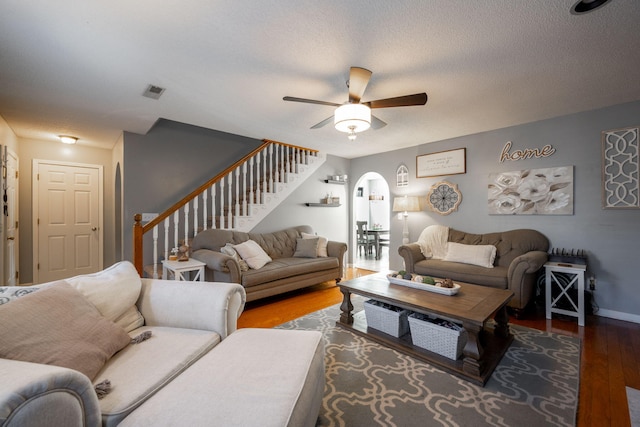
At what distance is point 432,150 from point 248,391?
4.48m

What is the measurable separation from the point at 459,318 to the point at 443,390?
47 centimetres

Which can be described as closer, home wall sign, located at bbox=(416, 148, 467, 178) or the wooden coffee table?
the wooden coffee table

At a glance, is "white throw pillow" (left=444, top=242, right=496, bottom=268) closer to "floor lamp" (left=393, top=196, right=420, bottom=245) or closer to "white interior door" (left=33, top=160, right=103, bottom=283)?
"floor lamp" (left=393, top=196, right=420, bottom=245)

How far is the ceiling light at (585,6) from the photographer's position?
1.54 metres

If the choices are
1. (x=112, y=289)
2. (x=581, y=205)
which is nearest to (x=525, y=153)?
Result: (x=581, y=205)

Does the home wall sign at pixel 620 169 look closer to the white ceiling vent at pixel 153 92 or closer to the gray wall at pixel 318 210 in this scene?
the gray wall at pixel 318 210

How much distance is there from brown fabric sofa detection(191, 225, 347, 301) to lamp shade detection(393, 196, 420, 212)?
4.00 ft

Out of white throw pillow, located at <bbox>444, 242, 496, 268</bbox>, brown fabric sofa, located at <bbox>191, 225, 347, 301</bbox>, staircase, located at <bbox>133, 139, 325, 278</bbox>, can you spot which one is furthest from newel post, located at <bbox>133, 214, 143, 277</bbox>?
white throw pillow, located at <bbox>444, 242, 496, 268</bbox>

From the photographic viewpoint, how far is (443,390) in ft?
5.79

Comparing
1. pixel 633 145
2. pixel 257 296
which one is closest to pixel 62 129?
pixel 257 296

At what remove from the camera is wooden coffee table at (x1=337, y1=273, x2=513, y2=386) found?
188cm

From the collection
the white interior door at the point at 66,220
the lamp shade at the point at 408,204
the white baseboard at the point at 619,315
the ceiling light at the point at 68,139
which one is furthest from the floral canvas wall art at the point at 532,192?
the white interior door at the point at 66,220

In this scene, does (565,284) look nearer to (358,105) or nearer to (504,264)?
(504,264)

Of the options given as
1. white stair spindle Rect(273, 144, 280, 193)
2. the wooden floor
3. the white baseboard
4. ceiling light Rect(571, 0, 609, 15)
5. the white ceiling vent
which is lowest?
the wooden floor
